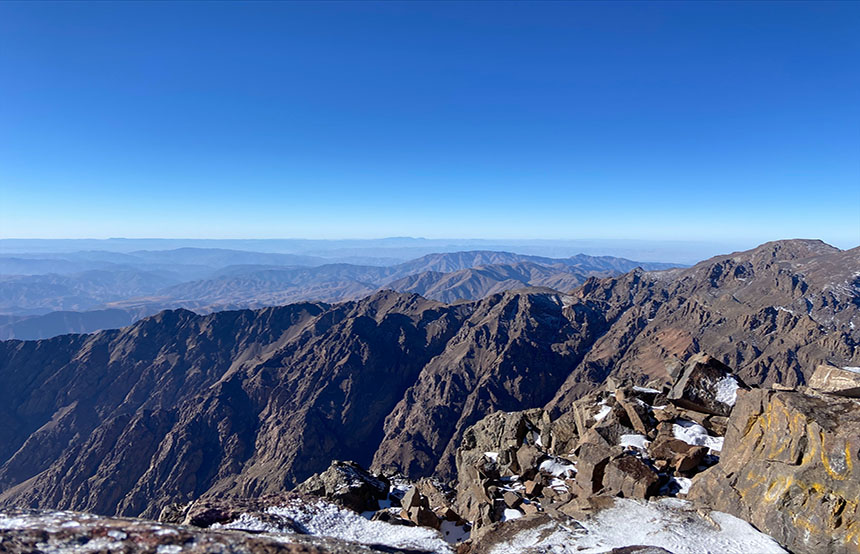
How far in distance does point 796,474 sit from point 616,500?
704 cm

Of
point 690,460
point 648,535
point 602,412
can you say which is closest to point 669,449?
point 690,460

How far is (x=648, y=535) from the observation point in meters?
15.1

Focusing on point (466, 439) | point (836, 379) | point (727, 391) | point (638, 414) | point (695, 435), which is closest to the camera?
point (836, 379)

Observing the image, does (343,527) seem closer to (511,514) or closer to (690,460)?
(511,514)

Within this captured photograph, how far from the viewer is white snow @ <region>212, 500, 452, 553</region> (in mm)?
17344

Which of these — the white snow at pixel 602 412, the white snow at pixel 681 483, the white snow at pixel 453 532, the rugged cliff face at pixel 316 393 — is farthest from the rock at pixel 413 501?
the rugged cliff face at pixel 316 393

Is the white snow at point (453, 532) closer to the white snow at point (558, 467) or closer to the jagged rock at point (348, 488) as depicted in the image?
the jagged rock at point (348, 488)

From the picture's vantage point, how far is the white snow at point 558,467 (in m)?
24.5

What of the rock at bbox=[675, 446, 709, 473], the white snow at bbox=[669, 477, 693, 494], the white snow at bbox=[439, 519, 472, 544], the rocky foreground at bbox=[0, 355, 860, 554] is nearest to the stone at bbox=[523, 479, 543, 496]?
the rocky foreground at bbox=[0, 355, 860, 554]

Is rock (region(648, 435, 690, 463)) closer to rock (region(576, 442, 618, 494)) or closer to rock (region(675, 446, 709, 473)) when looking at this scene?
rock (region(675, 446, 709, 473))

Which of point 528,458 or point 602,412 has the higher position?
point 602,412

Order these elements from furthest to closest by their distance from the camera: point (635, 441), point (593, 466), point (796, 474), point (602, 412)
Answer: point (602, 412), point (635, 441), point (593, 466), point (796, 474)

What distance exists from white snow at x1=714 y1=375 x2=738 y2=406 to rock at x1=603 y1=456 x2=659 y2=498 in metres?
12.3

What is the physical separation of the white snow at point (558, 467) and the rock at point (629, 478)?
4074 millimetres
